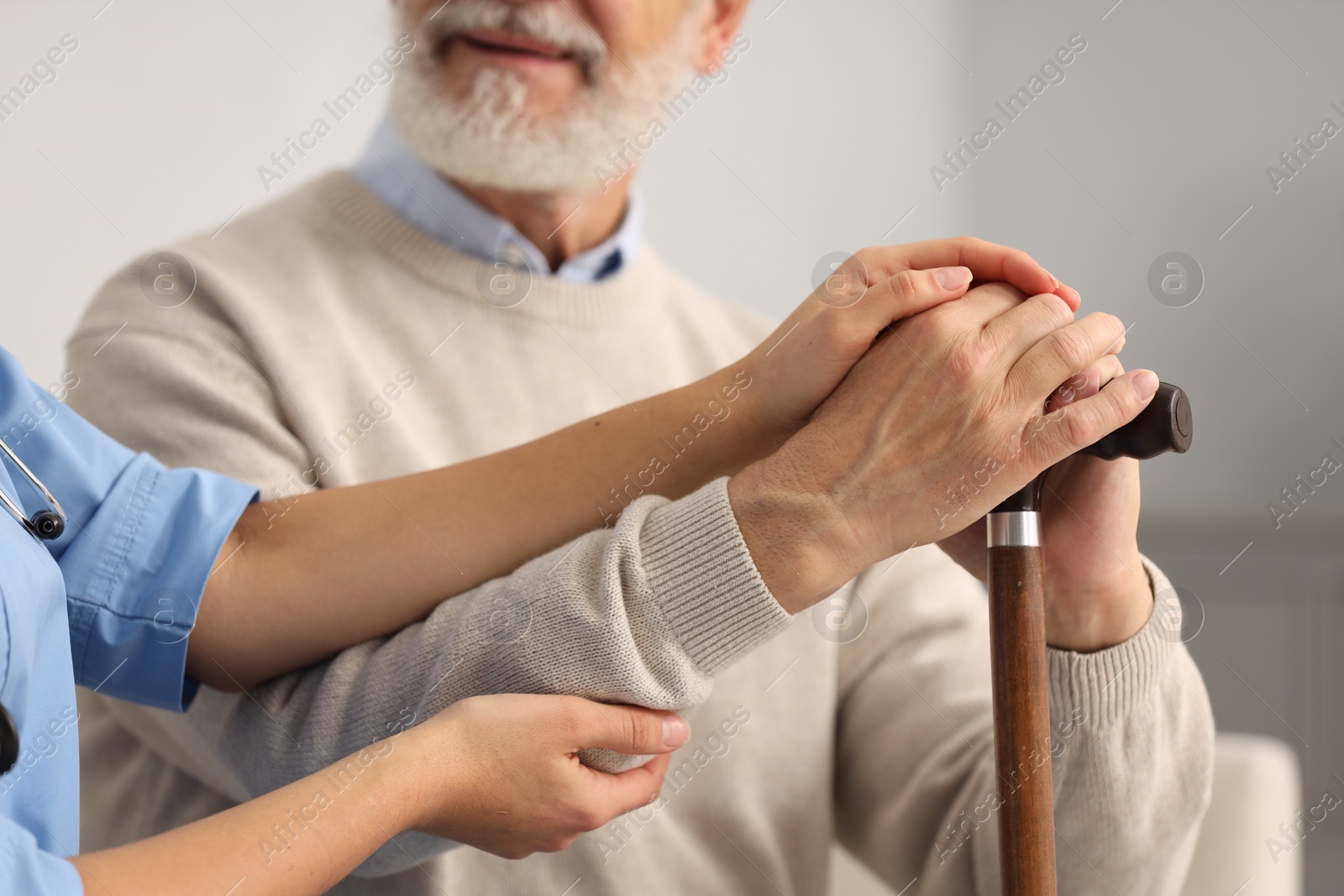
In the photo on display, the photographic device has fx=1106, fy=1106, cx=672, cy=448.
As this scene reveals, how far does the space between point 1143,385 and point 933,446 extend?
134mm

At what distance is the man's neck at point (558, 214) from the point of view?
126cm

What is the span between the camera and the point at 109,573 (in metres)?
0.74

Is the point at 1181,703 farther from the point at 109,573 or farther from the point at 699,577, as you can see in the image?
the point at 109,573

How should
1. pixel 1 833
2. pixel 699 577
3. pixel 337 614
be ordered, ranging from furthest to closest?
pixel 337 614 < pixel 699 577 < pixel 1 833

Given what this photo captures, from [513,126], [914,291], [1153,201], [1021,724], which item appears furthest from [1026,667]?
[1153,201]

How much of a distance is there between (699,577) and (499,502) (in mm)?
193

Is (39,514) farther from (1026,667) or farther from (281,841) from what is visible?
(1026,667)

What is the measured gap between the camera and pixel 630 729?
714 mm

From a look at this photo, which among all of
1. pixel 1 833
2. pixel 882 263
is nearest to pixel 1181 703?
pixel 882 263

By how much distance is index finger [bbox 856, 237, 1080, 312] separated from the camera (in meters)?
0.76

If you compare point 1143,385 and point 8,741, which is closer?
point 8,741

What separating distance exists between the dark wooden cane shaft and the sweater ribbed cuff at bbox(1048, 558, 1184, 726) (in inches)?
4.9

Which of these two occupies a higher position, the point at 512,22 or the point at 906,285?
the point at 512,22

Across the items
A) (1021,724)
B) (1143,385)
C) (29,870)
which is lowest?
(1021,724)
